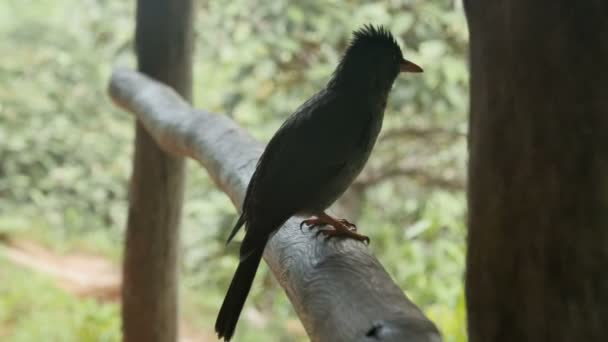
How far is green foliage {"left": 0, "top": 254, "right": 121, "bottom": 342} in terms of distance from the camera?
15.1 ft

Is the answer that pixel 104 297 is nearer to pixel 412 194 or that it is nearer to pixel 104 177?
pixel 104 177

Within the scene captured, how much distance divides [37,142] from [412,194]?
398 cm

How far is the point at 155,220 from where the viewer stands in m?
3.06

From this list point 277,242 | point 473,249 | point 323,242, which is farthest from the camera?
point 277,242

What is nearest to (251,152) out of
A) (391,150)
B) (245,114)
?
(245,114)

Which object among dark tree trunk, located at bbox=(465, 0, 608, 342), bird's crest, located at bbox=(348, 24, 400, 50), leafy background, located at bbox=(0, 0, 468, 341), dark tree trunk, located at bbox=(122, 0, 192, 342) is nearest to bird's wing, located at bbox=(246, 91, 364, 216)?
bird's crest, located at bbox=(348, 24, 400, 50)

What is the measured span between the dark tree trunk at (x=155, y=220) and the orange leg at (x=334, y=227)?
55.3 inches

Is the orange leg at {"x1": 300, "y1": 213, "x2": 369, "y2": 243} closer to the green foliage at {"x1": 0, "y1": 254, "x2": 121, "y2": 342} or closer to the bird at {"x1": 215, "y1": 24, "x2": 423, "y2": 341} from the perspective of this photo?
the bird at {"x1": 215, "y1": 24, "x2": 423, "y2": 341}

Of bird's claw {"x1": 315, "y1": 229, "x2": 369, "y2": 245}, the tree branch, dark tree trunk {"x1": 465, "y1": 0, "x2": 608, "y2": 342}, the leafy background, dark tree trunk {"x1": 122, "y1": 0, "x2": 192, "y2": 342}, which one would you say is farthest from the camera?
the leafy background

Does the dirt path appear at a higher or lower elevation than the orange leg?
higher

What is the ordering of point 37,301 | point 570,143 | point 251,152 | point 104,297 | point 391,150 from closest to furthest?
point 570,143
point 251,152
point 391,150
point 37,301
point 104,297

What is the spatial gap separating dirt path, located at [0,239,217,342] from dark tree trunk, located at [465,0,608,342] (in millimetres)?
5779

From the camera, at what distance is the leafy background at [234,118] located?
13.1 feet

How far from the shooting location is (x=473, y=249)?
2.64 ft
